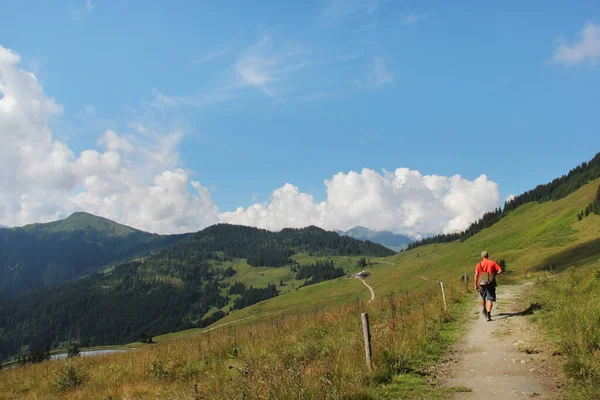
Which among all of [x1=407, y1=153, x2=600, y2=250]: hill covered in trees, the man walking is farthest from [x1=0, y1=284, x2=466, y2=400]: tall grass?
[x1=407, y1=153, x2=600, y2=250]: hill covered in trees

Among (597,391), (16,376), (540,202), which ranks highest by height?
(540,202)

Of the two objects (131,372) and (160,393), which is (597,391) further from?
(131,372)

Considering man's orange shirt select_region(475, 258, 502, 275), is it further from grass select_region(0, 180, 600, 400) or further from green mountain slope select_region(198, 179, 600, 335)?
green mountain slope select_region(198, 179, 600, 335)

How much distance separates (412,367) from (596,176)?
187 metres

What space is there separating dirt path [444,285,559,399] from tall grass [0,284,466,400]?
0.90 m

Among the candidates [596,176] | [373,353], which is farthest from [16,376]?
[596,176]

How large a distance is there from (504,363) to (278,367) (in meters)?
6.06

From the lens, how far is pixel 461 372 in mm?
9484

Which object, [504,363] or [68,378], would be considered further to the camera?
[68,378]

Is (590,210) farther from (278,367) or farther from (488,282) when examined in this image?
(278,367)

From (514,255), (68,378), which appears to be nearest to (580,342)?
(68,378)

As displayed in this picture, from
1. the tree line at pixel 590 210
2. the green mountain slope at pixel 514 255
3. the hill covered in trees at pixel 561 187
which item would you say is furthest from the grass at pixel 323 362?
the hill covered in trees at pixel 561 187

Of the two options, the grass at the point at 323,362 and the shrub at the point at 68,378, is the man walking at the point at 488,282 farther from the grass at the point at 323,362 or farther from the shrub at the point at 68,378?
the shrub at the point at 68,378

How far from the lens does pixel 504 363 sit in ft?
32.4
